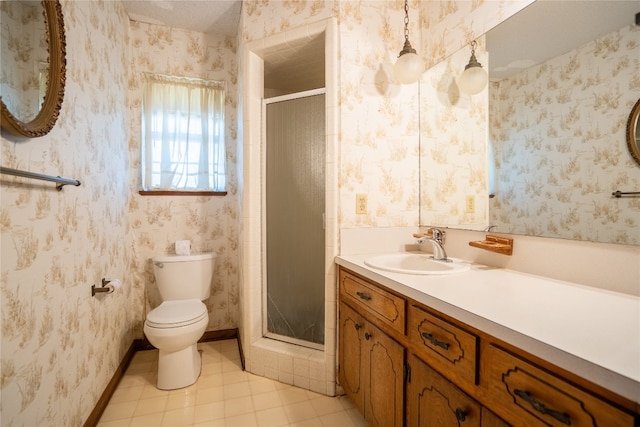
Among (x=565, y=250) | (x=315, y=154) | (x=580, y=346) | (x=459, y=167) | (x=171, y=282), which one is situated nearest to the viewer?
(x=580, y=346)

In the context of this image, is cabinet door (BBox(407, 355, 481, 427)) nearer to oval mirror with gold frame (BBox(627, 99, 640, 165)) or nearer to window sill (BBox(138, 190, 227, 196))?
oval mirror with gold frame (BBox(627, 99, 640, 165))

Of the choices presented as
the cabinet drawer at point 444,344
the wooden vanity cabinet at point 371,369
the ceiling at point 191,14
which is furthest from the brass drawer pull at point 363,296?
the ceiling at point 191,14

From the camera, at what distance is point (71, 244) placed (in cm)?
127

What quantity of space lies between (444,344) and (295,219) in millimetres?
1247

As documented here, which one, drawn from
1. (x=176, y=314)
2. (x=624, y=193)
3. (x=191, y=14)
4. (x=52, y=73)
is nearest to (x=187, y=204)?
(x=176, y=314)

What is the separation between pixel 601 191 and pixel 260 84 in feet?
6.10

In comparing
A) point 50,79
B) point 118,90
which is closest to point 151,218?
point 118,90

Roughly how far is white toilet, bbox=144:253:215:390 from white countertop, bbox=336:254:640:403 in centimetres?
130

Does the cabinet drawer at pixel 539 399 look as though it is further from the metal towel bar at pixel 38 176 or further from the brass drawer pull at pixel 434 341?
the metal towel bar at pixel 38 176

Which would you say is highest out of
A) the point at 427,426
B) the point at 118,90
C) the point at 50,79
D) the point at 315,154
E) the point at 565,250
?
the point at 118,90

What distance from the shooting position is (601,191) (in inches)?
37.8

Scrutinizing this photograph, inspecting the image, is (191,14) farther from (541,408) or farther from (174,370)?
(541,408)

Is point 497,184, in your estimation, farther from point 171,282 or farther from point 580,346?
point 171,282

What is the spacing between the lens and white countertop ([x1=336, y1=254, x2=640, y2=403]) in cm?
51
